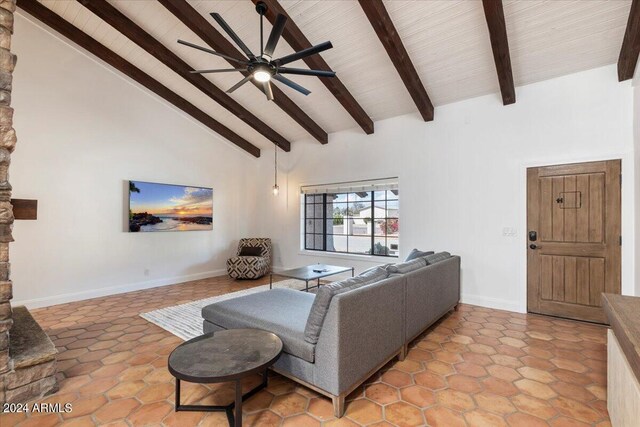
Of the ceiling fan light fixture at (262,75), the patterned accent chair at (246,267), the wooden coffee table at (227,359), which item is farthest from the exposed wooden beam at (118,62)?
the wooden coffee table at (227,359)

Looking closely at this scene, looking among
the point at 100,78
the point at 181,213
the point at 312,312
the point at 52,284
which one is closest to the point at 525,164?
the point at 312,312

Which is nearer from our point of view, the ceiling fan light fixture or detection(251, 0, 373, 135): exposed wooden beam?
the ceiling fan light fixture

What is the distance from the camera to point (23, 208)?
2.25 metres

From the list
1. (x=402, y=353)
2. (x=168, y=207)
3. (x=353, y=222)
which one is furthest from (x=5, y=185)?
(x=353, y=222)

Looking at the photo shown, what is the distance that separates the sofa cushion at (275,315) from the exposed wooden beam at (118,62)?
4.28 metres

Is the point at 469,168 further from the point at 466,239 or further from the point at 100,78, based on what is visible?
the point at 100,78

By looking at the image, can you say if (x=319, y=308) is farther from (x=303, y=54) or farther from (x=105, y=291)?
(x=105, y=291)

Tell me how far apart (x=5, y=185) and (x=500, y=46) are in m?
4.49

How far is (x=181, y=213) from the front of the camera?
5852 mm

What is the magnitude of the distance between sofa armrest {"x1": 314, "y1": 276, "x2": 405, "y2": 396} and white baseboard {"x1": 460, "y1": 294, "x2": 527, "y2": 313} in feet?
7.98

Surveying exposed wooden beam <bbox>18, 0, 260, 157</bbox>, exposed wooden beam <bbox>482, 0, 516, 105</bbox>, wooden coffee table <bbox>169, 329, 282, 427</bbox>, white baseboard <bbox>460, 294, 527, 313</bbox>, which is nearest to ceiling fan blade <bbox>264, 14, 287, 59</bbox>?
exposed wooden beam <bbox>482, 0, 516, 105</bbox>

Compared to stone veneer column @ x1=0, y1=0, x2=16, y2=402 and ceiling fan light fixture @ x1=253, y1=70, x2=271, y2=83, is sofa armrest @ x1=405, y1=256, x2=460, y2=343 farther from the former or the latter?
stone veneer column @ x1=0, y1=0, x2=16, y2=402

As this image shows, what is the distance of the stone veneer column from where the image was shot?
1.97m

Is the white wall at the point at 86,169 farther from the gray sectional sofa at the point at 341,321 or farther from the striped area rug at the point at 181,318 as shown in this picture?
the gray sectional sofa at the point at 341,321
